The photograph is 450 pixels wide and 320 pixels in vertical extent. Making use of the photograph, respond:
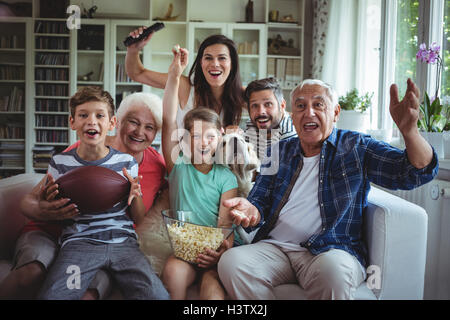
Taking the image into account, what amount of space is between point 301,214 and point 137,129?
0.75 m

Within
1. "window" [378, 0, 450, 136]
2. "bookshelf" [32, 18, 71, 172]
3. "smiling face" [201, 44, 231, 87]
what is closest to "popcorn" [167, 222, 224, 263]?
"smiling face" [201, 44, 231, 87]

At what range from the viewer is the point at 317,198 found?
1.35 metres

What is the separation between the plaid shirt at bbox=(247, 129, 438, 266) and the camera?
48.4 inches

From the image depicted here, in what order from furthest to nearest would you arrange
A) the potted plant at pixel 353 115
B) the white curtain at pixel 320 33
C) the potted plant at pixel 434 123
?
1. the white curtain at pixel 320 33
2. the potted plant at pixel 353 115
3. the potted plant at pixel 434 123

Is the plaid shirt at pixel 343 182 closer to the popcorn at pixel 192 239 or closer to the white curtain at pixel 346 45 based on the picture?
the popcorn at pixel 192 239

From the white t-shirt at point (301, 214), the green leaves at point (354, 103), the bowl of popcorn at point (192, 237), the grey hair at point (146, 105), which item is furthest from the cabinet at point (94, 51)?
the bowl of popcorn at point (192, 237)

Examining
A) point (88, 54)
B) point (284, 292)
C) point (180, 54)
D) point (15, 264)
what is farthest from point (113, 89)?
point (284, 292)

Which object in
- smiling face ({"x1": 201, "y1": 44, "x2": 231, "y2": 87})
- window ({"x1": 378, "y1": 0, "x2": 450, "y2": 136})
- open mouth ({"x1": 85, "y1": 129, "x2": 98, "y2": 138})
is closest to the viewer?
open mouth ({"x1": 85, "y1": 129, "x2": 98, "y2": 138})

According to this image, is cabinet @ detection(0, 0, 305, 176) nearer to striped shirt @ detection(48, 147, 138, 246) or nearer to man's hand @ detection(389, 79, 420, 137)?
striped shirt @ detection(48, 147, 138, 246)

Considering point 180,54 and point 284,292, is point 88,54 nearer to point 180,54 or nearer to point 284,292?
point 180,54

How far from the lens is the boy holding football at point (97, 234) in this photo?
1129 millimetres

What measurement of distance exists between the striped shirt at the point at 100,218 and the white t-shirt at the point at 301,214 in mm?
519
